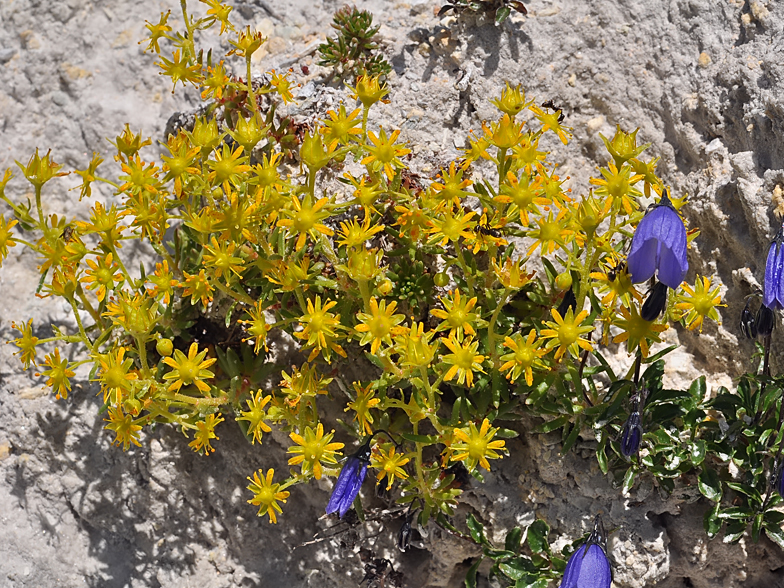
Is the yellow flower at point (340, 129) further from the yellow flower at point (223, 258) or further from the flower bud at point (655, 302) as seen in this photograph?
the flower bud at point (655, 302)

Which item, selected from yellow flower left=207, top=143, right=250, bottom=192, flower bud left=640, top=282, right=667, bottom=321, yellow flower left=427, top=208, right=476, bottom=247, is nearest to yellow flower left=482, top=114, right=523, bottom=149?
yellow flower left=427, top=208, right=476, bottom=247

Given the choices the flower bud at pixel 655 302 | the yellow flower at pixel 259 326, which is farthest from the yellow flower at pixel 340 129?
the flower bud at pixel 655 302

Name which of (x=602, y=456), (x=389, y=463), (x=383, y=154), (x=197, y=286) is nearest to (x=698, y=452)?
(x=602, y=456)

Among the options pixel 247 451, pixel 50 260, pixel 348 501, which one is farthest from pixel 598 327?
pixel 50 260

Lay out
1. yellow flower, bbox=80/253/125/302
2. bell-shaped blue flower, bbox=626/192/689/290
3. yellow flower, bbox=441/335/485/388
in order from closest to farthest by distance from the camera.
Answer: bell-shaped blue flower, bbox=626/192/689/290, yellow flower, bbox=441/335/485/388, yellow flower, bbox=80/253/125/302

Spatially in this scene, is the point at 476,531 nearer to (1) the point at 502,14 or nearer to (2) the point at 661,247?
(2) the point at 661,247

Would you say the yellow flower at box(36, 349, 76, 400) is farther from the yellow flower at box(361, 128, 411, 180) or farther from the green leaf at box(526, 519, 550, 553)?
the green leaf at box(526, 519, 550, 553)
